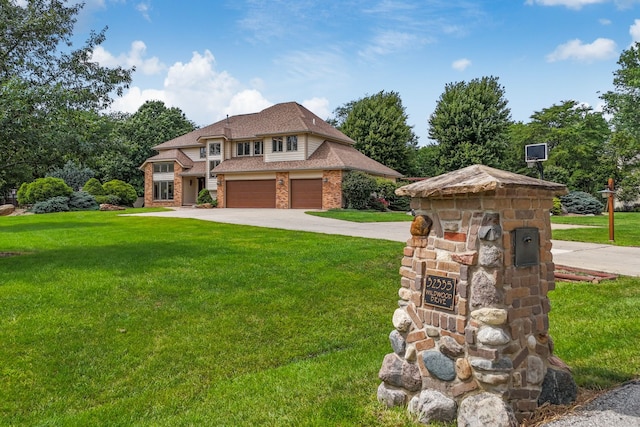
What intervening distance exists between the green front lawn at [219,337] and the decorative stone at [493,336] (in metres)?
0.81

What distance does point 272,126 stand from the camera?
29.3m

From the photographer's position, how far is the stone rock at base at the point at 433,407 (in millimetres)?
2844

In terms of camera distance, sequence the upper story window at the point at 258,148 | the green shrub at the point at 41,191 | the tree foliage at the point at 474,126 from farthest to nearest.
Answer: the tree foliage at the point at 474,126 < the upper story window at the point at 258,148 < the green shrub at the point at 41,191

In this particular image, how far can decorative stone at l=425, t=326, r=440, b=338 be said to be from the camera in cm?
297

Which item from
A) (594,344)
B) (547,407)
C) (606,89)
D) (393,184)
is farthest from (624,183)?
(547,407)

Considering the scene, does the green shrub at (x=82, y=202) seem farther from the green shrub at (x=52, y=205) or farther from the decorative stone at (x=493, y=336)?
the decorative stone at (x=493, y=336)

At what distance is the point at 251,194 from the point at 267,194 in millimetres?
1333

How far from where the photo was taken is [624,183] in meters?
31.0

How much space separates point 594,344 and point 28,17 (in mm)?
11795

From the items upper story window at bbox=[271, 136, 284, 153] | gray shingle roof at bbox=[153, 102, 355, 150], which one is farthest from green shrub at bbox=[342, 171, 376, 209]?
upper story window at bbox=[271, 136, 284, 153]

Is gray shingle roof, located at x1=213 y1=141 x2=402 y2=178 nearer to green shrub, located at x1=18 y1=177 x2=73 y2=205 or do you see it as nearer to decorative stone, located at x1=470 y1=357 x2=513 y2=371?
green shrub, located at x1=18 y1=177 x2=73 y2=205

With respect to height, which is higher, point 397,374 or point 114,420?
point 397,374

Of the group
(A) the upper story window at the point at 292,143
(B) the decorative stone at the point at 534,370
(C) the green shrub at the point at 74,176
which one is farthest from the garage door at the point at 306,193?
(B) the decorative stone at the point at 534,370

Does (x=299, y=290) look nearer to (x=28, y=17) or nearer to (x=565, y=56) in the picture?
(x=28, y=17)
